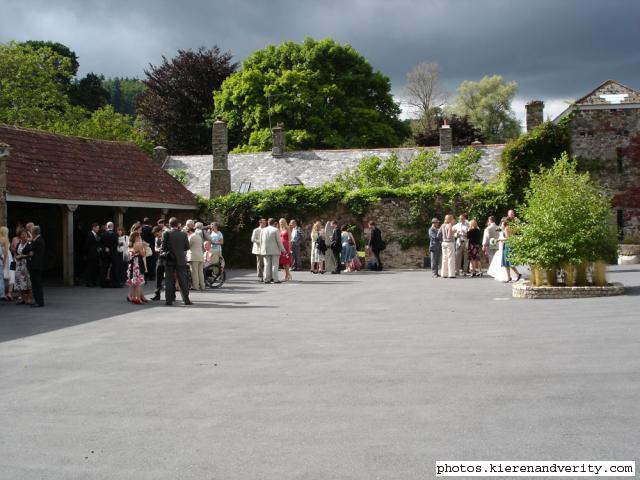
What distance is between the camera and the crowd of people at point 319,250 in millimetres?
21906

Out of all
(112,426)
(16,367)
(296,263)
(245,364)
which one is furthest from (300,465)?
(296,263)

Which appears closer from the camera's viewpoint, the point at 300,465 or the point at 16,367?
the point at 300,465

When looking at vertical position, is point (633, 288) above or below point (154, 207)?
below

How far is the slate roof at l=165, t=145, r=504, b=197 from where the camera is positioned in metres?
40.4

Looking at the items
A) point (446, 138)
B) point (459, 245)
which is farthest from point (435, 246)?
point (446, 138)

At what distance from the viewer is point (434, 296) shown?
1608 centimetres

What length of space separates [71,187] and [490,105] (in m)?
56.8

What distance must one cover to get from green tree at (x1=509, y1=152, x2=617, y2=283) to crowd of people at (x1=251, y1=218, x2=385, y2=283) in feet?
25.2

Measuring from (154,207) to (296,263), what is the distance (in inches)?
221

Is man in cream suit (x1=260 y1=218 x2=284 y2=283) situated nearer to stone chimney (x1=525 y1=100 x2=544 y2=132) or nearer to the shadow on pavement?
the shadow on pavement

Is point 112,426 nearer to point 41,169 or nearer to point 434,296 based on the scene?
point 434,296

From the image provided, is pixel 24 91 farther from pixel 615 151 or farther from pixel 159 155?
pixel 615 151

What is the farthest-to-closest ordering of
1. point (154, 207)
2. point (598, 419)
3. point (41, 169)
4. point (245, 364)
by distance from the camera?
1. point (154, 207)
2. point (41, 169)
3. point (245, 364)
4. point (598, 419)

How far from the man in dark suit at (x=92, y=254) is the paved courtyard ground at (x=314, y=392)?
7.43 metres
